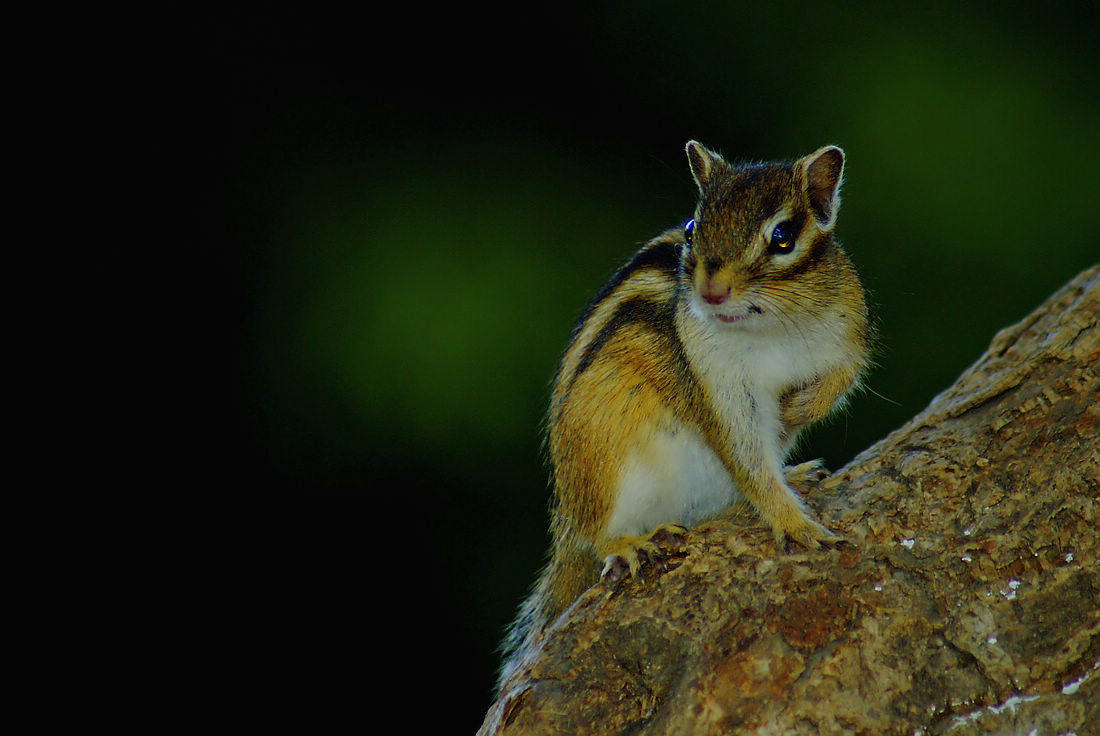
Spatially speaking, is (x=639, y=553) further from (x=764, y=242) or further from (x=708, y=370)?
(x=764, y=242)

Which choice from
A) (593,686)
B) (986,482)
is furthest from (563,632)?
(986,482)

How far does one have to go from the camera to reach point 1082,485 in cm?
202

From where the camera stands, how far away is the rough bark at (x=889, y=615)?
181 centimetres

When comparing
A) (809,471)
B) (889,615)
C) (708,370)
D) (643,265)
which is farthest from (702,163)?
(889,615)

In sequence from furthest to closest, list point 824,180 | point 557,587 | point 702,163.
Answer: point 557,587 < point 702,163 < point 824,180

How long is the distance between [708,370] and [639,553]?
393 mm

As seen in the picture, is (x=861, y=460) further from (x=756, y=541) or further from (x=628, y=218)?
(x=628, y=218)

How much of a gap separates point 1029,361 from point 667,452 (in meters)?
0.77

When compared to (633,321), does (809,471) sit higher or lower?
lower

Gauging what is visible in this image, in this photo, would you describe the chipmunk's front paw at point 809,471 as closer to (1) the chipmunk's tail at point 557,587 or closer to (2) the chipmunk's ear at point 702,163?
(1) the chipmunk's tail at point 557,587

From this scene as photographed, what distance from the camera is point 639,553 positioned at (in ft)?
6.95

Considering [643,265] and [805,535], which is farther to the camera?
[643,265]

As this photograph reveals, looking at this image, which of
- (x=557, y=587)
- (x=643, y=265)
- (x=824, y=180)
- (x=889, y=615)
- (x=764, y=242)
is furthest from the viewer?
(x=557, y=587)

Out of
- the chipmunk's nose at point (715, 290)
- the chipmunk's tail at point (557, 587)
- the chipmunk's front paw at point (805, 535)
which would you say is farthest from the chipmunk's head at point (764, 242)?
the chipmunk's tail at point (557, 587)
